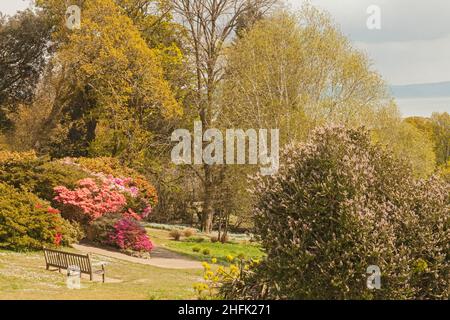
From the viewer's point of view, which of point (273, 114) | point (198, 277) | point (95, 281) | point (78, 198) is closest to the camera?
point (95, 281)

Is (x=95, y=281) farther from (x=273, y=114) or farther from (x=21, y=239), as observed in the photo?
(x=273, y=114)

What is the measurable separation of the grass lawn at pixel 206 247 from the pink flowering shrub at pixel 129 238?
2817 mm

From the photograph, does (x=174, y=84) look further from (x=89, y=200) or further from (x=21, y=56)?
(x=89, y=200)

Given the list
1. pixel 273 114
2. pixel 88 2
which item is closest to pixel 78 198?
pixel 273 114

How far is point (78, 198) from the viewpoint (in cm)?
2430

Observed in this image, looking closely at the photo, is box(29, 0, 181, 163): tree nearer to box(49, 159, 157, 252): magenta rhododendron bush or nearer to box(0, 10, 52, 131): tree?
box(0, 10, 52, 131): tree

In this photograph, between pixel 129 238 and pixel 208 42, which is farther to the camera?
pixel 208 42

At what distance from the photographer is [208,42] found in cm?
3925

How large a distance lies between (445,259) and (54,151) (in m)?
32.7

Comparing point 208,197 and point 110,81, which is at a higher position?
point 110,81

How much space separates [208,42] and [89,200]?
715 inches

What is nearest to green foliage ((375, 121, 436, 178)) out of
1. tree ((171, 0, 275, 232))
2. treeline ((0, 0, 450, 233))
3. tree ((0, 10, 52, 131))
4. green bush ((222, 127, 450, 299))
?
treeline ((0, 0, 450, 233))

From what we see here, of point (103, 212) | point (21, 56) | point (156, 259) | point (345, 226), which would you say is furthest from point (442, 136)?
→ point (345, 226)
